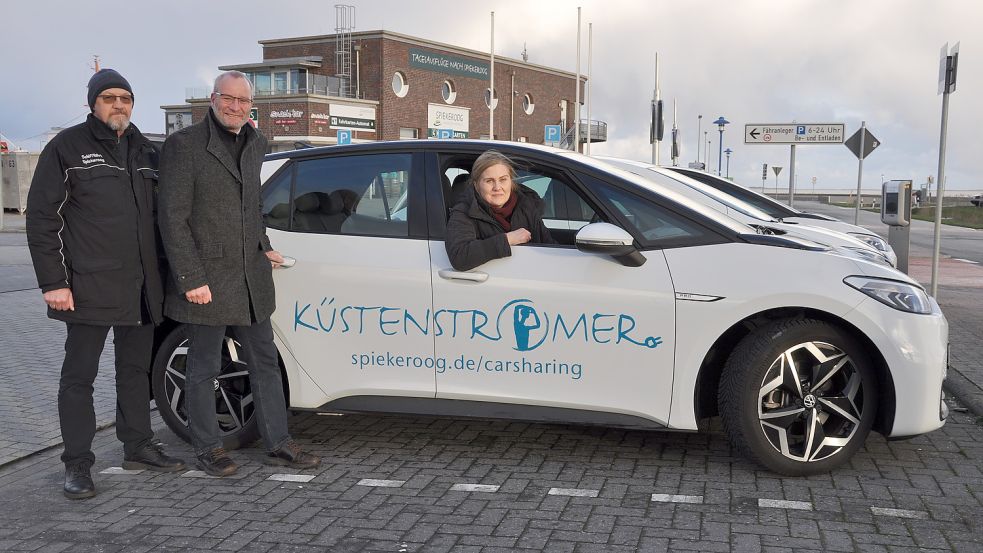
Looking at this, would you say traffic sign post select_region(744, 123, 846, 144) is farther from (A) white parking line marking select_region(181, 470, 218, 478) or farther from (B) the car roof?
(A) white parking line marking select_region(181, 470, 218, 478)

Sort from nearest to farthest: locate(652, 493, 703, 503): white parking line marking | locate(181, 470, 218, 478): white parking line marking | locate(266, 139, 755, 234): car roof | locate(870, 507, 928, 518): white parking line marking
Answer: locate(870, 507, 928, 518): white parking line marking < locate(652, 493, 703, 503): white parking line marking < locate(266, 139, 755, 234): car roof < locate(181, 470, 218, 478): white parking line marking

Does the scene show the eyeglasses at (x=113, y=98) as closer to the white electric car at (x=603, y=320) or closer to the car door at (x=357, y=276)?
the car door at (x=357, y=276)

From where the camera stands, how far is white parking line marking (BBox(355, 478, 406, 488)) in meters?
4.68

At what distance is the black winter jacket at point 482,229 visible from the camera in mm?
4727

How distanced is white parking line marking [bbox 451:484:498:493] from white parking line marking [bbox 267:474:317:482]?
29.7 inches

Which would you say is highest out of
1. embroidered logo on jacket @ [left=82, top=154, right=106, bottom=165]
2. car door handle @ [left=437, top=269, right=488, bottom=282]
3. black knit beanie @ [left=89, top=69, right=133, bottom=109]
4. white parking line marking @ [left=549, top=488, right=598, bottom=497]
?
black knit beanie @ [left=89, top=69, right=133, bottom=109]

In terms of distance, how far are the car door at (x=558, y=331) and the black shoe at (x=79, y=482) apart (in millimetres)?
1721

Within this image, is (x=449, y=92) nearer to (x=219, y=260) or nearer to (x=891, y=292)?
(x=219, y=260)

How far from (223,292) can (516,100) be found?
65.2 m

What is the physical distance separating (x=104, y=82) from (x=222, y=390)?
5.62 ft

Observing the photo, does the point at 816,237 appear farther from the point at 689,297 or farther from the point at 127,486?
the point at 127,486

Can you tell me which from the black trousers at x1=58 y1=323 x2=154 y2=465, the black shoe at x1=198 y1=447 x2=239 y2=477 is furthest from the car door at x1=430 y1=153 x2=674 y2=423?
the black trousers at x1=58 y1=323 x2=154 y2=465

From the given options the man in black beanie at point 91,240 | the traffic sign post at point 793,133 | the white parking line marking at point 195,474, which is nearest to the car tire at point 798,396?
the white parking line marking at point 195,474

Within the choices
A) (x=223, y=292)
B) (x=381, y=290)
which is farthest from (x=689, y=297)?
(x=223, y=292)
